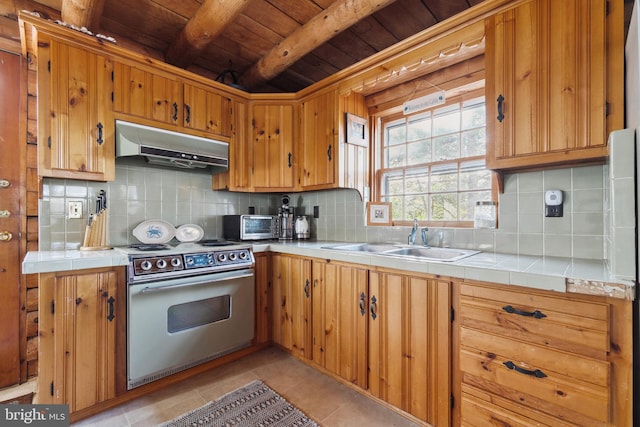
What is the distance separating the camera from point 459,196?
2.13 metres

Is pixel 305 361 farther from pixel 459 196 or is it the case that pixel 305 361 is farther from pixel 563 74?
pixel 563 74

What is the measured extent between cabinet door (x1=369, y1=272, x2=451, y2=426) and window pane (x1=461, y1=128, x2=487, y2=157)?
1135 mm

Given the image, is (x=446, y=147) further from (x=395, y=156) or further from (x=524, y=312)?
(x=524, y=312)

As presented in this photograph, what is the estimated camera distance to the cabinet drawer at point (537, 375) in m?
1.04

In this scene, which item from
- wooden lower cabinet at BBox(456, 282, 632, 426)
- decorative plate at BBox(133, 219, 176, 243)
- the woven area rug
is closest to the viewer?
wooden lower cabinet at BBox(456, 282, 632, 426)

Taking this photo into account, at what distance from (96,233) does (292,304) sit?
58.0 inches

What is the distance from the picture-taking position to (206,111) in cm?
243

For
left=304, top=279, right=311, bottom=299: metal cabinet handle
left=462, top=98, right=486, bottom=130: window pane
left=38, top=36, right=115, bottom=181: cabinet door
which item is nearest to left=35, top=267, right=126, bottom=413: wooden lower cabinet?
left=38, top=36, right=115, bottom=181: cabinet door

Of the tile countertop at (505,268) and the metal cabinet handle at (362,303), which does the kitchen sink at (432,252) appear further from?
the metal cabinet handle at (362,303)

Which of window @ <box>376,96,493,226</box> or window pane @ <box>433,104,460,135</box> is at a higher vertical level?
window pane @ <box>433,104,460,135</box>

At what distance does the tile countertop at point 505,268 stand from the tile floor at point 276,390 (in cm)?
86

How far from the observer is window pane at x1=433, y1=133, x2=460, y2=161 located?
2.17 metres

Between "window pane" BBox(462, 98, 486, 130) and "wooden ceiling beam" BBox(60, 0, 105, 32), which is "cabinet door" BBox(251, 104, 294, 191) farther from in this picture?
"window pane" BBox(462, 98, 486, 130)

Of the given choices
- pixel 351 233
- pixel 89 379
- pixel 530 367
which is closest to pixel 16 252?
pixel 89 379
